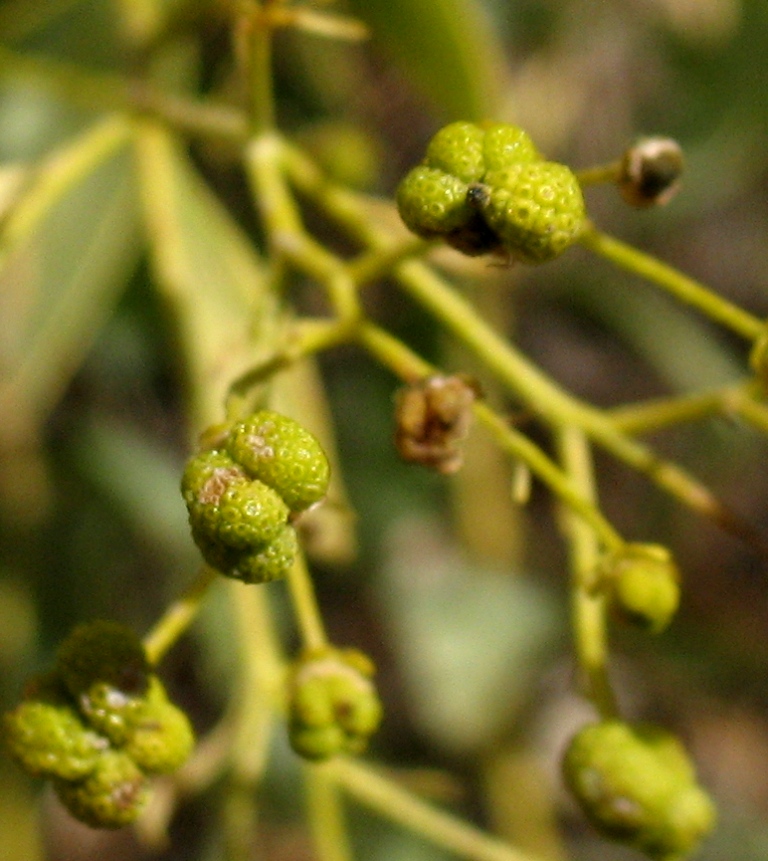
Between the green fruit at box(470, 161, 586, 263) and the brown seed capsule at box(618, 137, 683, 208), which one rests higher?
the green fruit at box(470, 161, 586, 263)

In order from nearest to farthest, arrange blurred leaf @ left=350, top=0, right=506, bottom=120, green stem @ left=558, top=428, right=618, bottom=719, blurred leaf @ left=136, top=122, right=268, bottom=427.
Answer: green stem @ left=558, top=428, right=618, bottom=719 < blurred leaf @ left=350, top=0, right=506, bottom=120 < blurred leaf @ left=136, top=122, right=268, bottom=427

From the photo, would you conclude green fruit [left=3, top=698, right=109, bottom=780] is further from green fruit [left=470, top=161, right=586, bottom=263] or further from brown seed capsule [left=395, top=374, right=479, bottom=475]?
green fruit [left=470, top=161, right=586, bottom=263]

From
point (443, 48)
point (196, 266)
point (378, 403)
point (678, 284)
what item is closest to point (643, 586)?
point (678, 284)

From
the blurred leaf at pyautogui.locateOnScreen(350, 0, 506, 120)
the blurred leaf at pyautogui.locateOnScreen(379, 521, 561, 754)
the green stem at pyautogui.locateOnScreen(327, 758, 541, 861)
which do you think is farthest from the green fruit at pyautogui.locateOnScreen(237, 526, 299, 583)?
the blurred leaf at pyautogui.locateOnScreen(379, 521, 561, 754)

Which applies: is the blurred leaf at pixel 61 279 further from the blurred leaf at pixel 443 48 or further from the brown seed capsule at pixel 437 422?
the brown seed capsule at pixel 437 422

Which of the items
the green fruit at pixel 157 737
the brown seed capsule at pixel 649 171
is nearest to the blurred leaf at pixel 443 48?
the brown seed capsule at pixel 649 171

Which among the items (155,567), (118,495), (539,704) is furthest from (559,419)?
(539,704)

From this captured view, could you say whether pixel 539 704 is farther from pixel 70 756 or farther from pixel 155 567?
pixel 70 756
